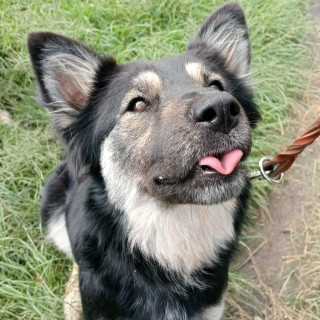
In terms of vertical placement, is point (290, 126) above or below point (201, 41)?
below

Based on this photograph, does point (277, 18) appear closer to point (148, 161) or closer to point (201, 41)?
point (201, 41)

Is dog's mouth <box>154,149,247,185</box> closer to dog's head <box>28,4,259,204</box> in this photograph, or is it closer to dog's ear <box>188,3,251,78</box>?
dog's head <box>28,4,259,204</box>

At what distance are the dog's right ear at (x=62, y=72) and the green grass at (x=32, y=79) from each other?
1.20 meters

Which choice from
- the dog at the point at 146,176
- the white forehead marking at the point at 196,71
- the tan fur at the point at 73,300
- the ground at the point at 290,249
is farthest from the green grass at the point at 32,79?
the white forehead marking at the point at 196,71

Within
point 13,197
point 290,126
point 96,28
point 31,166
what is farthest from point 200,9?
point 13,197

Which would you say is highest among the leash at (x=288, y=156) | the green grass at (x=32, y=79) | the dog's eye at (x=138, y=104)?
the dog's eye at (x=138, y=104)

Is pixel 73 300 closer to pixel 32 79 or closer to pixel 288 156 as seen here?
pixel 288 156

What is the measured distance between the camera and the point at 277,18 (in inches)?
186

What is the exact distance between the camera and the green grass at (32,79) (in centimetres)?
303

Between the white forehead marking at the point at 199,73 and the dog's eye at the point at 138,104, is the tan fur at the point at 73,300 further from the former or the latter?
the white forehead marking at the point at 199,73

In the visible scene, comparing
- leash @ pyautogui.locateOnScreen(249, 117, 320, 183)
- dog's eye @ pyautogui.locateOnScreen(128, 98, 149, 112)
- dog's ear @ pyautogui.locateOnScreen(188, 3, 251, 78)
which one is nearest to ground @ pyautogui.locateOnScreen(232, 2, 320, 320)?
leash @ pyautogui.locateOnScreen(249, 117, 320, 183)

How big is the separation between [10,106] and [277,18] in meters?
2.92

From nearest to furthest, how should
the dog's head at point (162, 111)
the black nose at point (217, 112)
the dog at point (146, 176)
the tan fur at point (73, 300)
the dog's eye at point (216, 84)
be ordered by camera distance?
the black nose at point (217, 112)
the dog's head at point (162, 111)
the dog at point (146, 176)
the dog's eye at point (216, 84)
the tan fur at point (73, 300)

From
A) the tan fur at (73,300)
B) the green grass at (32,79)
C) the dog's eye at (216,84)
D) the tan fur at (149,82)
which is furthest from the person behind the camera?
the green grass at (32,79)
